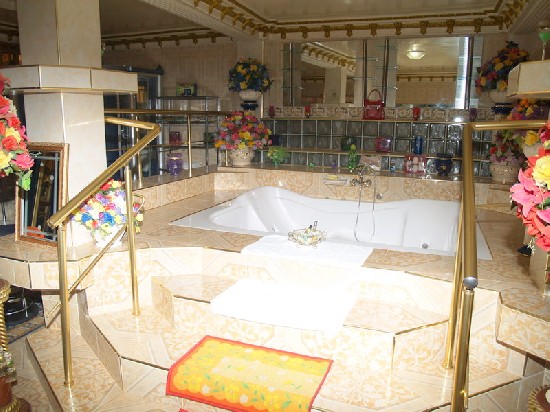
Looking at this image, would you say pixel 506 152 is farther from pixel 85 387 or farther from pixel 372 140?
pixel 85 387

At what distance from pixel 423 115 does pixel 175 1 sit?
285 cm

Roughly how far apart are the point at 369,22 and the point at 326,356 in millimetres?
4186

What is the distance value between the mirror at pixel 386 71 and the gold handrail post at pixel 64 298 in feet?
13.8

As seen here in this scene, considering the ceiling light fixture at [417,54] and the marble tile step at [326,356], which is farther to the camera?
the ceiling light fixture at [417,54]

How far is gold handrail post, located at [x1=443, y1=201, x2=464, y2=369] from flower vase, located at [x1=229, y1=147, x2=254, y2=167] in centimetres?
327

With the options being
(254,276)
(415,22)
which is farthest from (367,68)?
(254,276)

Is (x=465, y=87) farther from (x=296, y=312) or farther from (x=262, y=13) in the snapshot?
(x=296, y=312)

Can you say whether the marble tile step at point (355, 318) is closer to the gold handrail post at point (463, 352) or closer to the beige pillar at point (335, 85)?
the gold handrail post at point (463, 352)

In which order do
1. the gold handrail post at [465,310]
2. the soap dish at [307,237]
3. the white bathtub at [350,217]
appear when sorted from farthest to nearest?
the white bathtub at [350,217]
the soap dish at [307,237]
the gold handrail post at [465,310]

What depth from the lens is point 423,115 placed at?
16.7ft

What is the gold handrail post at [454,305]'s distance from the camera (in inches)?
69.5

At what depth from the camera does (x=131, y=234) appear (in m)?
2.31

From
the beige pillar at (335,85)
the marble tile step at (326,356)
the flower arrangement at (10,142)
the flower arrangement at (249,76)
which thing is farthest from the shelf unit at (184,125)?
the flower arrangement at (10,142)

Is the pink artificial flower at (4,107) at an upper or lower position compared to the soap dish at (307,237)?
upper
